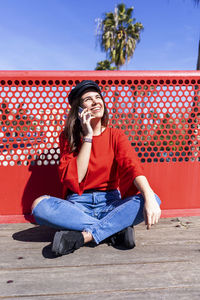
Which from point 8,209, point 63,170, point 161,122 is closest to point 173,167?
point 161,122

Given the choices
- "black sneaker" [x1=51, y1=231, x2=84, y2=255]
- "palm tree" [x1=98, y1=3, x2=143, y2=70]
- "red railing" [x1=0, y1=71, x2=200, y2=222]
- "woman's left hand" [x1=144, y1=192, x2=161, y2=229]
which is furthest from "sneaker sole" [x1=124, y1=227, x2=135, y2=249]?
"palm tree" [x1=98, y1=3, x2=143, y2=70]

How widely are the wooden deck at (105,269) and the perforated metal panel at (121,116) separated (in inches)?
34.3

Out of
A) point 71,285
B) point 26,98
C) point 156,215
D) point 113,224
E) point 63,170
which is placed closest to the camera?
point 71,285

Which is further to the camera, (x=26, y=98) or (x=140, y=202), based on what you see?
(x=26, y=98)

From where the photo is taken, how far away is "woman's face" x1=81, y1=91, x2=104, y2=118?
2.30m

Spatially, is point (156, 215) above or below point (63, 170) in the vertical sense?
below

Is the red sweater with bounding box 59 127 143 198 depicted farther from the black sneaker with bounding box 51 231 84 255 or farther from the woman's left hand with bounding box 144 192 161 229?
the black sneaker with bounding box 51 231 84 255

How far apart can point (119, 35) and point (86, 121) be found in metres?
26.2

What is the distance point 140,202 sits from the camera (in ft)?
6.81

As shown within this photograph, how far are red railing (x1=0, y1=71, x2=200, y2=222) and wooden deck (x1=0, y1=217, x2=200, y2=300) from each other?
52 cm

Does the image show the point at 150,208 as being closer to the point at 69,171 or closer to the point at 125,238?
the point at 125,238

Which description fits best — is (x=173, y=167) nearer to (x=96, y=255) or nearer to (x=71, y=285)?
(x=96, y=255)

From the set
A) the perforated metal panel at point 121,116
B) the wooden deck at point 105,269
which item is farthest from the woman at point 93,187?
the perforated metal panel at point 121,116

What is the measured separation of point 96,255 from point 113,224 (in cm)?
28
